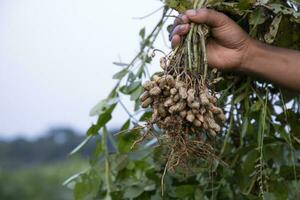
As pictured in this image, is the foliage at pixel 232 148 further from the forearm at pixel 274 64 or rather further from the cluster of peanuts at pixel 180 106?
the cluster of peanuts at pixel 180 106

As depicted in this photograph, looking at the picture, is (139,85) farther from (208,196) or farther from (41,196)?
(41,196)

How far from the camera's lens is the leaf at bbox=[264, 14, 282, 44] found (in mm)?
1145

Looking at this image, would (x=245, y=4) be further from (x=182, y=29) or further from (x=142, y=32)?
(x=142, y=32)

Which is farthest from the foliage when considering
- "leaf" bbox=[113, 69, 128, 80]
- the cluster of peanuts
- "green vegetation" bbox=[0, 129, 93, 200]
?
"green vegetation" bbox=[0, 129, 93, 200]

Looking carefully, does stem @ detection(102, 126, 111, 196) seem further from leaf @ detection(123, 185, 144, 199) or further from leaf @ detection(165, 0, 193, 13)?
leaf @ detection(165, 0, 193, 13)

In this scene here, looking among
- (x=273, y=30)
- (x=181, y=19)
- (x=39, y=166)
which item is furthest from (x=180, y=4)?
(x=39, y=166)

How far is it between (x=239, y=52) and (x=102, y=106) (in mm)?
345

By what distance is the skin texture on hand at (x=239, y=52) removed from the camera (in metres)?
1.07

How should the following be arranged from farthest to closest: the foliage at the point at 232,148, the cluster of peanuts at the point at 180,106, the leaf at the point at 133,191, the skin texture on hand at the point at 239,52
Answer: the leaf at the point at 133,191
the foliage at the point at 232,148
the skin texture on hand at the point at 239,52
the cluster of peanuts at the point at 180,106

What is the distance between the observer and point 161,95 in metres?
0.99

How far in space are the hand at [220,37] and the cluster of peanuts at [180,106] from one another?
0.10m

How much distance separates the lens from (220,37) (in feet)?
3.64

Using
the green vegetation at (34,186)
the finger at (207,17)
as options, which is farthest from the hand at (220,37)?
the green vegetation at (34,186)

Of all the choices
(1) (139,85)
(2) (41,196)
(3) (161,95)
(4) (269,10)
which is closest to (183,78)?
(3) (161,95)
